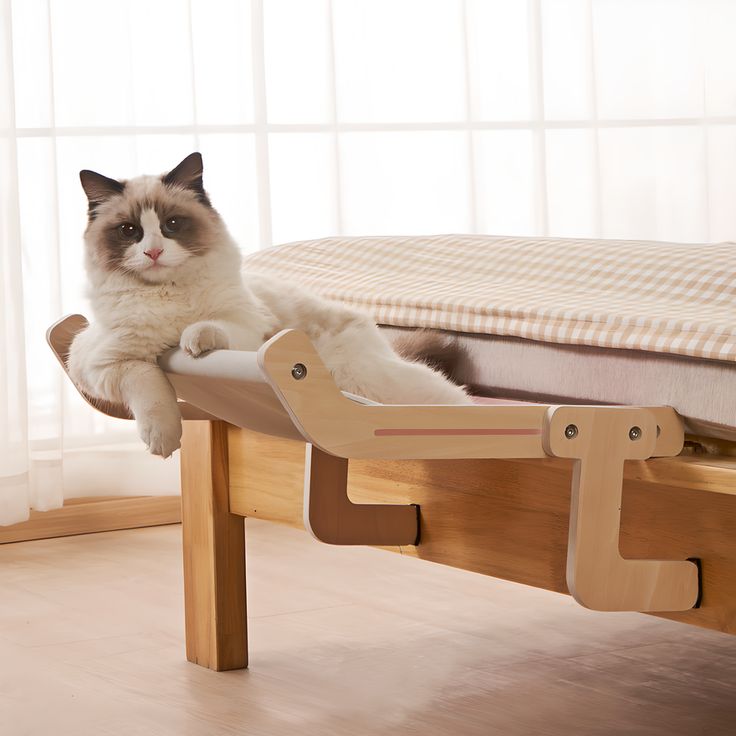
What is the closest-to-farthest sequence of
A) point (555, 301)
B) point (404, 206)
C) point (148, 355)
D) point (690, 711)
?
point (148, 355)
point (555, 301)
point (690, 711)
point (404, 206)

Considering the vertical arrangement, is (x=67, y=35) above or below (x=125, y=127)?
above

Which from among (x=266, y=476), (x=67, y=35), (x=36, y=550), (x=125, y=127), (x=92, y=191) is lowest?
(x=36, y=550)

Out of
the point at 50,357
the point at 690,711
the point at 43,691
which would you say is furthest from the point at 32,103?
the point at 690,711

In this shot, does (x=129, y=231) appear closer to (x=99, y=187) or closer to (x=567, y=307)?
(x=99, y=187)

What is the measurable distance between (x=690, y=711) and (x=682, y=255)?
629mm

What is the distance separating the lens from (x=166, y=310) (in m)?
1.37

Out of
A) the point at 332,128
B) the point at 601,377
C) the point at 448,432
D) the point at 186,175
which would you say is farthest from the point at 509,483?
the point at 332,128

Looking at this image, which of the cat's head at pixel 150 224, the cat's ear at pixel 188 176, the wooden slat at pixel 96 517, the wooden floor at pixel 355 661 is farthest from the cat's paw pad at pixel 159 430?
the wooden slat at pixel 96 517

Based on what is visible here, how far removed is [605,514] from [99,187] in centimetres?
66

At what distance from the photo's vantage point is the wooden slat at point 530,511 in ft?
4.23

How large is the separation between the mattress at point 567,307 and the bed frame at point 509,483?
0.07m

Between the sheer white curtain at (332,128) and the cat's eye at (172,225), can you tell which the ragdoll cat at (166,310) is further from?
the sheer white curtain at (332,128)

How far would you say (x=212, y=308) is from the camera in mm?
1387

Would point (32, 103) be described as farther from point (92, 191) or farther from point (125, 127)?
point (92, 191)
